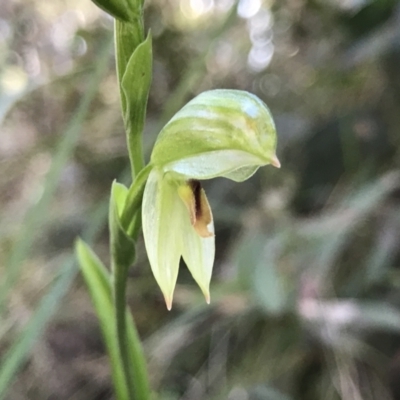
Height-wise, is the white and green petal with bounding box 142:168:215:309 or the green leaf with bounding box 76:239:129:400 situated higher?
the white and green petal with bounding box 142:168:215:309

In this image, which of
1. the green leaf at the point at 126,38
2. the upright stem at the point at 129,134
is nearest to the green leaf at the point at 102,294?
the upright stem at the point at 129,134

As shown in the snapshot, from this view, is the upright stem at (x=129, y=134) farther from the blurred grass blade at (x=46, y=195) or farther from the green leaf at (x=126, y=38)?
the blurred grass blade at (x=46, y=195)

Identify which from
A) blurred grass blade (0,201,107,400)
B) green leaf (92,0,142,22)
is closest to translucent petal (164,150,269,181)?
green leaf (92,0,142,22)

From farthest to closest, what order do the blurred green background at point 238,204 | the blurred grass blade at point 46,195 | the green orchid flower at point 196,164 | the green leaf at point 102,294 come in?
1. the blurred green background at point 238,204
2. the blurred grass blade at point 46,195
3. the green leaf at point 102,294
4. the green orchid flower at point 196,164

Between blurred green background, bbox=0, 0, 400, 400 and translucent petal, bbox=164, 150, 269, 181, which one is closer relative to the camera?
translucent petal, bbox=164, 150, 269, 181

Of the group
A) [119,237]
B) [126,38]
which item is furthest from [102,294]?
[126,38]

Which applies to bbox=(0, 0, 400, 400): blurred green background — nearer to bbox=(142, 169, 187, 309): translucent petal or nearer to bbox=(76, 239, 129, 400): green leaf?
→ bbox=(76, 239, 129, 400): green leaf

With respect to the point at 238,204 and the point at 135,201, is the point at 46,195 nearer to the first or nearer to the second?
the point at 135,201

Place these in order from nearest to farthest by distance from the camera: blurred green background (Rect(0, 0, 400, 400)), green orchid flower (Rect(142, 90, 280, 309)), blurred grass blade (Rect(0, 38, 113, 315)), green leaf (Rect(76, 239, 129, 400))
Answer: green orchid flower (Rect(142, 90, 280, 309)), green leaf (Rect(76, 239, 129, 400)), blurred grass blade (Rect(0, 38, 113, 315)), blurred green background (Rect(0, 0, 400, 400))
